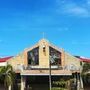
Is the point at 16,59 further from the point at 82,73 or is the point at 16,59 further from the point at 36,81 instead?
the point at 82,73

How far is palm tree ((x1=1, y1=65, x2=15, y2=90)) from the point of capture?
215 ft

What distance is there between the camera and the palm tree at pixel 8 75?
2576 inches

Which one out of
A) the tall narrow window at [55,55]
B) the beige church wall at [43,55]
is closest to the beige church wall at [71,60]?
the tall narrow window at [55,55]

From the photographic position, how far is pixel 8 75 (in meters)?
65.9

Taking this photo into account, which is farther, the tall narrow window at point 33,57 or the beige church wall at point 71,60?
the beige church wall at point 71,60

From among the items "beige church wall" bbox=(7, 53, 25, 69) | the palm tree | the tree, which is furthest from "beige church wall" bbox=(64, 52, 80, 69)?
the palm tree

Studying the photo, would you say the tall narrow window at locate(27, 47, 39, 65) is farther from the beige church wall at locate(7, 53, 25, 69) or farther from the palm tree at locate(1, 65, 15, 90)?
the palm tree at locate(1, 65, 15, 90)

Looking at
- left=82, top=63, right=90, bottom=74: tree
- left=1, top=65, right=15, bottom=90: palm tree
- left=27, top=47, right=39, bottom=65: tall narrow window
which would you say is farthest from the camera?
left=27, top=47, right=39, bottom=65: tall narrow window

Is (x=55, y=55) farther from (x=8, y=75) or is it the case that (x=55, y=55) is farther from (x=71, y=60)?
(x=8, y=75)

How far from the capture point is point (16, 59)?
6856 cm

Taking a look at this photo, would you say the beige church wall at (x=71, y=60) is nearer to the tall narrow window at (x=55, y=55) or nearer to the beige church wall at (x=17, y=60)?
the tall narrow window at (x=55, y=55)

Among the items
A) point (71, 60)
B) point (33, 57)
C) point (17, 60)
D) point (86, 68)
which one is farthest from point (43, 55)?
point (86, 68)

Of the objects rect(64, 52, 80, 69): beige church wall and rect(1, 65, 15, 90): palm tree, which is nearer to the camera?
rect(1, 65, 15, 90): palm tree

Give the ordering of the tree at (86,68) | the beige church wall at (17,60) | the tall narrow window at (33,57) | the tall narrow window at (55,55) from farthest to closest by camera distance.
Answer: the tall narrow window at (55,55) < the beige church wall at (17,60) < the tall narrow window at (33,57) < the tree at (86,68)
